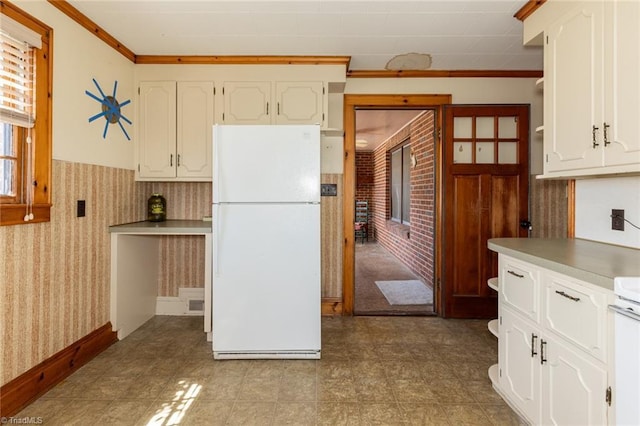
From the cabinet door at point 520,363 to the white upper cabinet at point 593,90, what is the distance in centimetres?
86

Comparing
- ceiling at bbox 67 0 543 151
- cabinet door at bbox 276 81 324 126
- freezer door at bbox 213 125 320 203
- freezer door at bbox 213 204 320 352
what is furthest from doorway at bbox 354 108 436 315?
freezer door at bbox 213 125 320 203

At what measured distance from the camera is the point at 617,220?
1915 mm

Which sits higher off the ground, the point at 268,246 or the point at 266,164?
the point at 266,164

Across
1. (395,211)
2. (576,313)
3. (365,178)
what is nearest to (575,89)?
(576,313)

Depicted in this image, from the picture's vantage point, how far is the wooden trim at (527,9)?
2152 mm

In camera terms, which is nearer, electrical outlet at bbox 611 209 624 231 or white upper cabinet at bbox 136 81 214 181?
electrical outlet at bbox 611 209 624 231

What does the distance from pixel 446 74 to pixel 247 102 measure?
1.91 m

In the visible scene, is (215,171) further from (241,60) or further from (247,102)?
(241,60)

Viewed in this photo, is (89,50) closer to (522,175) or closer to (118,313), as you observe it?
(118,313)

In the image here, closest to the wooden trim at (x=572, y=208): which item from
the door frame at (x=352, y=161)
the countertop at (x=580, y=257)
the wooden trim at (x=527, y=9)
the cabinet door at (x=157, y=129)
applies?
the countertop at (x=580, y=257)

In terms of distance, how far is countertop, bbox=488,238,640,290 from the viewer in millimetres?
1273

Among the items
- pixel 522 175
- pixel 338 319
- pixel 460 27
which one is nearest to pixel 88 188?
pixel 338 319

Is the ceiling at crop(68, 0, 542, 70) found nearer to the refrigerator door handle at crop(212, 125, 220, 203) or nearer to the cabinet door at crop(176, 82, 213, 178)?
the cabinet door at crop(176, 82, 213, 178)

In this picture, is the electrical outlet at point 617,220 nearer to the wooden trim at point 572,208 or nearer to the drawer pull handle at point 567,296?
the wooden trim at point 572,208
